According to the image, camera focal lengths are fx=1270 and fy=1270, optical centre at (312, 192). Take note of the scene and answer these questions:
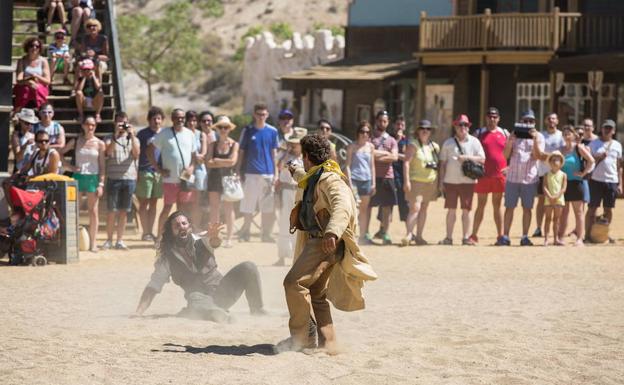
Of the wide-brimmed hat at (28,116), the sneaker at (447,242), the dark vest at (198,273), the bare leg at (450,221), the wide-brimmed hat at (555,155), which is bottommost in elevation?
the sneaker at (447,242)

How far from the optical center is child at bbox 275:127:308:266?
13.7 meters

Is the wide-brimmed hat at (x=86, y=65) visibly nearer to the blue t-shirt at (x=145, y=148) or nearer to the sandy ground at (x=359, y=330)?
the blue t-shirt at (x=145, y=148)

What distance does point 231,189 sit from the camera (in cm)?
1593

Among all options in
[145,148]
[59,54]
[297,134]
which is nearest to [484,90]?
[59,54]

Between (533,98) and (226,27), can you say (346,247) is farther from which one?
(226,27)

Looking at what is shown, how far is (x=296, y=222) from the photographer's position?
8695mm

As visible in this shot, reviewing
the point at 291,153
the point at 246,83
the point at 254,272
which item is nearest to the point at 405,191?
the point at 291,153

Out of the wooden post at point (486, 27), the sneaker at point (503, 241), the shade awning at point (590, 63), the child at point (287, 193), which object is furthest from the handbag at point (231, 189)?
the wooden post at point (486, 27)

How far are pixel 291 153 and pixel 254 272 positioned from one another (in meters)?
4.52

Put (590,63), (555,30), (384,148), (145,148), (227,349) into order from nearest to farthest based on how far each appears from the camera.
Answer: (227,349) < (145,148) < (384,148) < (590,63) < (555,30)

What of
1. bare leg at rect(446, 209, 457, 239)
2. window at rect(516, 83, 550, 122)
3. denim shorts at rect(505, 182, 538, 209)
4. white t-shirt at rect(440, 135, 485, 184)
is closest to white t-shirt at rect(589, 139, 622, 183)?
denim shorts at rect(505, 182, 538, 209)

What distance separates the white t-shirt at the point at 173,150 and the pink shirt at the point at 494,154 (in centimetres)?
386

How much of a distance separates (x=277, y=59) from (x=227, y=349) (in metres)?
37.2

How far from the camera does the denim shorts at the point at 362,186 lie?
16188mm
